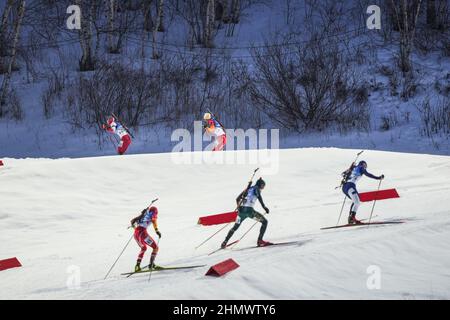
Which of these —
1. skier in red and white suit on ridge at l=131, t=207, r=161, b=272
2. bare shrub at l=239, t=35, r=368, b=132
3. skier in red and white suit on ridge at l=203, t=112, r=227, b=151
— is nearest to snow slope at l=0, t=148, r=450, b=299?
skier in red and white suit on ridge at l=131, t=207, r=161, b=272

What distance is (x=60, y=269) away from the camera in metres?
11.2

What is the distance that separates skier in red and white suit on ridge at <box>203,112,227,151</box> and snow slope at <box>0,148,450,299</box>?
1037 mm

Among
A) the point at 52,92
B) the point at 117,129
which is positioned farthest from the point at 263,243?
the point at 52,92

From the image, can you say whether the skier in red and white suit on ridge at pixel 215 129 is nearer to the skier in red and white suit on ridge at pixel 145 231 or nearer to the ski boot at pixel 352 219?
the ski boot at pixel 352 219

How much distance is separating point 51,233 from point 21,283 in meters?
3.19

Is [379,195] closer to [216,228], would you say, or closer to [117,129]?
[216,228]

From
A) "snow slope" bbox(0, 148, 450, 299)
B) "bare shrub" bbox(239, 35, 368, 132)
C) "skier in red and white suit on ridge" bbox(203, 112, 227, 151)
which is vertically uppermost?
"bare shrub" bbox(239, 35, 368, 132)

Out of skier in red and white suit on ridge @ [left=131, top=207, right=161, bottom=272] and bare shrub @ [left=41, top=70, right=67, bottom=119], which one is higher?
bare shrub @ [left=41, top=70, right=67, bottom=119]

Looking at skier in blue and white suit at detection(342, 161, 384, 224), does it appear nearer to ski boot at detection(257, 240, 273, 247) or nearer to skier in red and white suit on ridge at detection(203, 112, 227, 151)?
ski boot at detection(257, 240, 273, 247)

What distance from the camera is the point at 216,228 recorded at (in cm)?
1370

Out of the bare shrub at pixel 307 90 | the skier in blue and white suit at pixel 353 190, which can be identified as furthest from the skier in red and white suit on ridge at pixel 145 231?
the bare shrub at pixel 307 90

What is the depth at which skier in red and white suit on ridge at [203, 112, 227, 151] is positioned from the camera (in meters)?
18.6

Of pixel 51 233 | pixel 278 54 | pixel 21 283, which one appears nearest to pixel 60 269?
pixel 21 283
